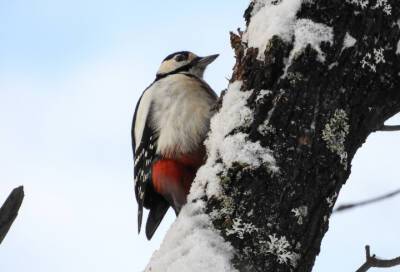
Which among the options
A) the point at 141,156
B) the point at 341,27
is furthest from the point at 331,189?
the point at 141,156

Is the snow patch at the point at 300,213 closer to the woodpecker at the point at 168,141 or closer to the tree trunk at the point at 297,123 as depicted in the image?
the tree trunk at the point at 297,123

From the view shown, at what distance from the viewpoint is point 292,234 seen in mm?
1849

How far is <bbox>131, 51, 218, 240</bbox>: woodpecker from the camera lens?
3539mm

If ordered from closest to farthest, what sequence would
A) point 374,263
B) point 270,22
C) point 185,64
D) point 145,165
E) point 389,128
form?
point 270,22, point 374,263, point 389,128, point 145,165, point 185,64

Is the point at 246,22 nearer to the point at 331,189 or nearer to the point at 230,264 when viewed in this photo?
the point at 331,189

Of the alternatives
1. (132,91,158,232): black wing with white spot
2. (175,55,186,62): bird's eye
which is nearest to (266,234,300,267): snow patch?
(132,91,158,232): black wing with white spot

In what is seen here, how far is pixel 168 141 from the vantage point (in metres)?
3.65

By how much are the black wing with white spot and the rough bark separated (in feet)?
5.29

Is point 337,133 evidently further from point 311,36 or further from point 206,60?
point 206,60

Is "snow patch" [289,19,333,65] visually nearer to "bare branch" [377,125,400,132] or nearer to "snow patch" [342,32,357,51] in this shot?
"snow patch" [342,32,357,51]

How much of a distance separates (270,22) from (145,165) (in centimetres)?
177

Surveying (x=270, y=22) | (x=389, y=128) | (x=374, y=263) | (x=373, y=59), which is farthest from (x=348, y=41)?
(x=374, y=263)

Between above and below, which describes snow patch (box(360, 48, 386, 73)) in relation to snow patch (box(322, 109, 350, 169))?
above

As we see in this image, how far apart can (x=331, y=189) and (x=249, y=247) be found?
0.31m
